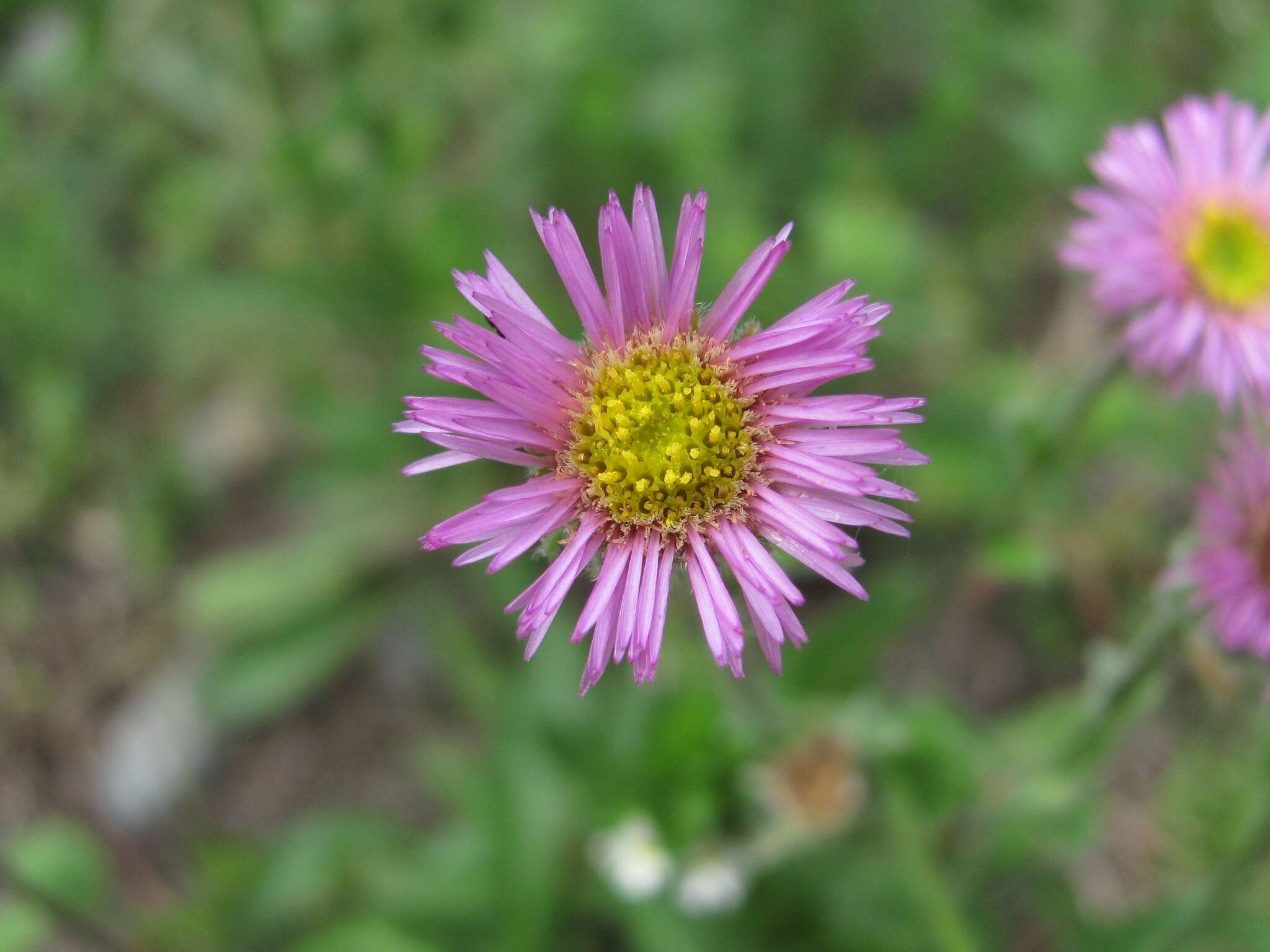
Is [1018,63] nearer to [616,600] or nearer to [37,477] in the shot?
[616,600]

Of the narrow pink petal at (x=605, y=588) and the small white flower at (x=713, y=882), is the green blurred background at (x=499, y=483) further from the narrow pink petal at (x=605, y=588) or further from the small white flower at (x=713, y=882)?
the narrow pink petal at (x=605, y=588)

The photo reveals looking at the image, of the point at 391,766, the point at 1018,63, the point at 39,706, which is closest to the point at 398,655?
the point at 391,766

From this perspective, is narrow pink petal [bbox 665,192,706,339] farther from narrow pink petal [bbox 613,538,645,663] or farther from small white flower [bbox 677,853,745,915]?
small white flower [bbox 677,853,745,915]

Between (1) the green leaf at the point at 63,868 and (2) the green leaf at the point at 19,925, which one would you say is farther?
(1) the green leaf at the point at 63,868

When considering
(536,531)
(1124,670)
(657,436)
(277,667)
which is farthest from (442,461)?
(277,667)

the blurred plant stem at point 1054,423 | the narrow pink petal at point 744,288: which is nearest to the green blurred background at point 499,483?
the blurred plant stem at point 1054,423

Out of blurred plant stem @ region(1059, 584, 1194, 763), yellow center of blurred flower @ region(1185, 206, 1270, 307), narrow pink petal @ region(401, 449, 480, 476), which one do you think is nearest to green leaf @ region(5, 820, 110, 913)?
narrow pink petal @ region(401, 449, 480, 476)
